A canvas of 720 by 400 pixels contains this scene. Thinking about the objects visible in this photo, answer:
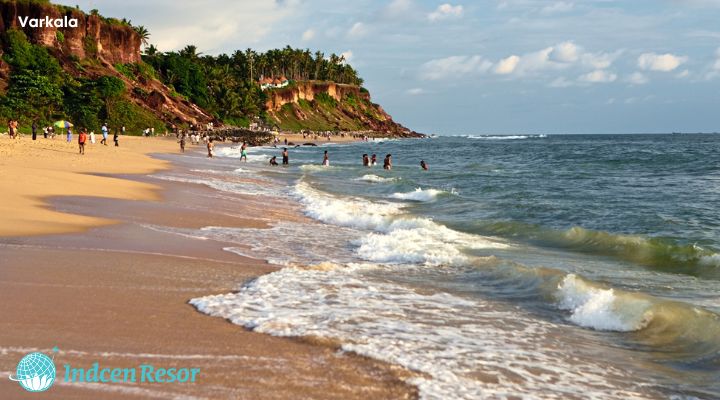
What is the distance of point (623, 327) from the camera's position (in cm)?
723

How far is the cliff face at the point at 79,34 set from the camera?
233ft

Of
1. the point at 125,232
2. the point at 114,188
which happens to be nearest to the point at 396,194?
the point at 114,188

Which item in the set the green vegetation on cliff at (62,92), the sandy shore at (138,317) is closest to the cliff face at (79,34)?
the green vegetation on cliff at (62,92)

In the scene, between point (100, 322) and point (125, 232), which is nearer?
point (100, 322)

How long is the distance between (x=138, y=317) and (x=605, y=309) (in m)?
5.62

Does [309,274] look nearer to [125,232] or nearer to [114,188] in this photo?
[125,232]

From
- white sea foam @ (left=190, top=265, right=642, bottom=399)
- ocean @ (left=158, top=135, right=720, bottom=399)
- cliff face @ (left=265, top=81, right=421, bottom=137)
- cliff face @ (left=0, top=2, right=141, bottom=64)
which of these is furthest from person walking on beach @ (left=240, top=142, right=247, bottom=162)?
cliff face @ (left=265, top=81, right=421, bottom=137)

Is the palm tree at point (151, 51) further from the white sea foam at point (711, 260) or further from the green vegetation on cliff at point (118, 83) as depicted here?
the white sea foam at point (711, 260)

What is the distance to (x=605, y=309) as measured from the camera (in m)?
7.59

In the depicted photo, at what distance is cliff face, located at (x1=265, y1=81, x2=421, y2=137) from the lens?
13688cm

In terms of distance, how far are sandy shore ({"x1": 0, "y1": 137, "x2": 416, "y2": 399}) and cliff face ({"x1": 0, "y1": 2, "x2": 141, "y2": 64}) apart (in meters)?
70.4

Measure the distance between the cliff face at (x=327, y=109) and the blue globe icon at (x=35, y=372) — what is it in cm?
12768

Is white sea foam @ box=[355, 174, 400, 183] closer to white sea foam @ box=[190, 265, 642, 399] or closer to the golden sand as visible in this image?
the golden sand

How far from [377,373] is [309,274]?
4.05m
